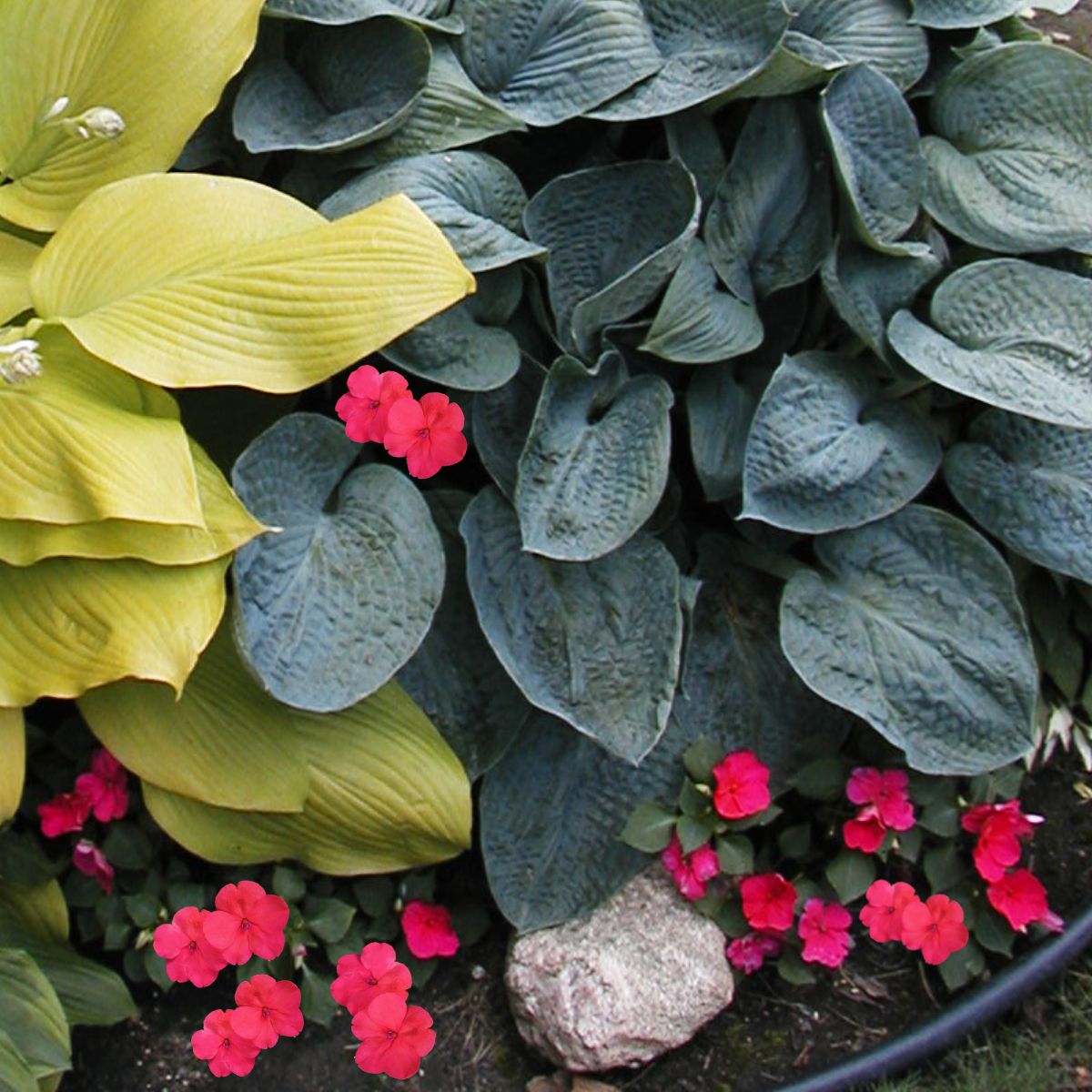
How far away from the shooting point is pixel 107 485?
3.97 feet

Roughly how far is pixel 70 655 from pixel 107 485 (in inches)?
6.9

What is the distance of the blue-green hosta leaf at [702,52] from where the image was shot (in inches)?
58.2

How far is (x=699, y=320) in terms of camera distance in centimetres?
148

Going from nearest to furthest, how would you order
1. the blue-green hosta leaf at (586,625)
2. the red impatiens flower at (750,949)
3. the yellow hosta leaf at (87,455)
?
the yellow hosta leaf at (87,455)
the blue-green hosta leaf at (586,625)
the red impatiens flower at (750,949)

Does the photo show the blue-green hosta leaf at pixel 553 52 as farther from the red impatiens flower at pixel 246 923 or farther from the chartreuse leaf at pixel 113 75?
the red impatiens flower at pixel 246 923

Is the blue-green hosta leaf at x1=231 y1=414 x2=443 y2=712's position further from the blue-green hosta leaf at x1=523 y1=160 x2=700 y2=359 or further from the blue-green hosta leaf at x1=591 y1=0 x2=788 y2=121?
the blue-green hosta leaf at x1=591 y1=0 x2=788 y2=121

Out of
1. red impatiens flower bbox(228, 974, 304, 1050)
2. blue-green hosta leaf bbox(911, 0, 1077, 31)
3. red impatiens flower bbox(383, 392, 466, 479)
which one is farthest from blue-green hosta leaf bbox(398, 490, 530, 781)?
blue-green hosta leaf bbox(911, 0, 1077, 31)

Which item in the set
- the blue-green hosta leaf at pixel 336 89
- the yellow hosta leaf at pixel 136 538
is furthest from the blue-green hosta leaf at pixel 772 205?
the yellow hosta leaf at pixel 136 538

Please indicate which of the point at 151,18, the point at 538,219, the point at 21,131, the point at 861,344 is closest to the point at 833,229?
the point at 861,344

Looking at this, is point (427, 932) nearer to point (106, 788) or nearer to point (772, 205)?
point (106, 788)

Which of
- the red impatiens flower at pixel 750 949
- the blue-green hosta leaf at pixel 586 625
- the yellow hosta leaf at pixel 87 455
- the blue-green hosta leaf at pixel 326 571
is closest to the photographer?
the yellow hosta leaf at pixel 87 455

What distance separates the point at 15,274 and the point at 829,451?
83cm

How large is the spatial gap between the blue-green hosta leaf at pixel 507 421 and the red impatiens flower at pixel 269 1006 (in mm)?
533

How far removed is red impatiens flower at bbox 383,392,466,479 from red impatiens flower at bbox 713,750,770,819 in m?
0.43
